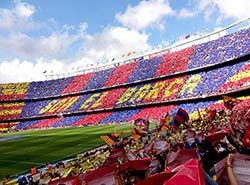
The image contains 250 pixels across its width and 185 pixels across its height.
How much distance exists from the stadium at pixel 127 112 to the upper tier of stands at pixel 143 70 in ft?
0.86

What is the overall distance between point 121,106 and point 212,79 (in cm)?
2132

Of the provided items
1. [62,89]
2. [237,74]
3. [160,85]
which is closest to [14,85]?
[62,89]

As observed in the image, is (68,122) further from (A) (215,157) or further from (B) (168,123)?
(A) (215,157)

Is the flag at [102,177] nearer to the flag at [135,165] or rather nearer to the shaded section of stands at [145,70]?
the flag at [135,165]

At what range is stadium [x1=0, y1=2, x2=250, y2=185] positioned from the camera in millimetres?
12445

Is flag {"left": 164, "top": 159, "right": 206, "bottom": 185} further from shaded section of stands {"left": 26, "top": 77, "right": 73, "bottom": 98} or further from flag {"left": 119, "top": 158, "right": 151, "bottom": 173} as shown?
shaded section of stands {"left": 26, "top": 77, "right": 73, "bottom": 98}

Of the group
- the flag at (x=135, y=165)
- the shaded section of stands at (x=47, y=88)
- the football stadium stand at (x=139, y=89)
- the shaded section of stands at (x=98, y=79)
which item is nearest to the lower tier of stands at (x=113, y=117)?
the football stadium stand at (x=139, y=89)

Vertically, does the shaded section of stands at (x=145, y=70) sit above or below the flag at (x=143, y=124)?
above

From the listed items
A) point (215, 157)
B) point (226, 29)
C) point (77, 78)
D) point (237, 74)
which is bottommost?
point (215, 157)

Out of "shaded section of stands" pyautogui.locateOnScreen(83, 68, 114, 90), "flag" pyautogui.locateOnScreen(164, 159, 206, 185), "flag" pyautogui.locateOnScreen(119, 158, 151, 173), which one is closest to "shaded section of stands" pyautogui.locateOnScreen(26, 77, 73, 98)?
"shaded section of stands" pyautogui.locateOnScreen(83, 68, 114, 90)

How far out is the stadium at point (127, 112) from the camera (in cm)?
1245

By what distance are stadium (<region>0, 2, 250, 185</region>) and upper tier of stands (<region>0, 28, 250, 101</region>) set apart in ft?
0.86

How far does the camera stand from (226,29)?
67375 mm

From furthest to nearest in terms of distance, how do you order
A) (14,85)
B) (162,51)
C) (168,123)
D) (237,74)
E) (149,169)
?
(14,85)
(162,51)
(237,74)
(168,123)
(149,169)
